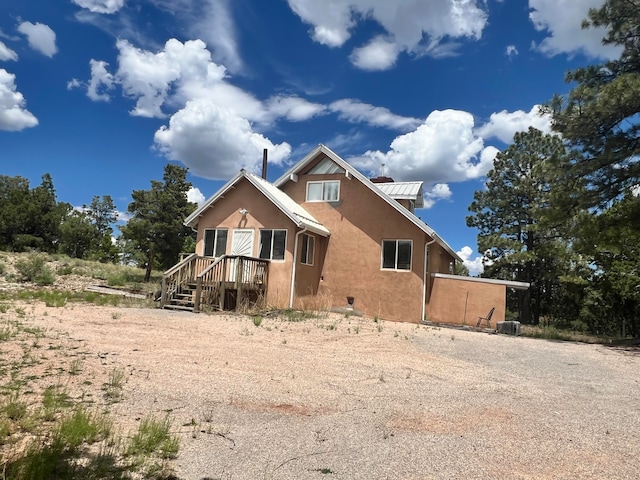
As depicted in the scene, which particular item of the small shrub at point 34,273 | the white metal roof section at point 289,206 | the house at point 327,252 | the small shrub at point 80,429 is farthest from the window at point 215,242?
the small shrub at point 80,429

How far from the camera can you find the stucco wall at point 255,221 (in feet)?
54.9

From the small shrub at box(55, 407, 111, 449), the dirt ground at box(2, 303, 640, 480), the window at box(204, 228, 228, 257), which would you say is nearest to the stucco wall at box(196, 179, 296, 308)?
the window at box(204, 228, 228, 257)

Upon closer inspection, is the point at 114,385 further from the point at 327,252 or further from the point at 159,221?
the point at 159,221

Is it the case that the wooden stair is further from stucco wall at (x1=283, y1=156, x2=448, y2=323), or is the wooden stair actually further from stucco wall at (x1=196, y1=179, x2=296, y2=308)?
stucco wall at (x1=283, y1=156, x2=448, y2=323)

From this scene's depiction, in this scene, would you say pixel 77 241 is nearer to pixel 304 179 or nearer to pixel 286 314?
pixel 304 179

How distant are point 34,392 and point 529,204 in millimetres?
27291

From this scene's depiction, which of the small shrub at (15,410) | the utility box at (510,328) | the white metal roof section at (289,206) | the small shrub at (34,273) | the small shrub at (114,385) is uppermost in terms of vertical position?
the white metal roof section at (289,206)

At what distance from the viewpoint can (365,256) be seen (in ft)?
57.6

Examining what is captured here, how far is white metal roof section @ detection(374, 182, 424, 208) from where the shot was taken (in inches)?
775

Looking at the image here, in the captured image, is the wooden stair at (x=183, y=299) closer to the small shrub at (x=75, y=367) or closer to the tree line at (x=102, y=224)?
the small shrub at (x=75, y=367)

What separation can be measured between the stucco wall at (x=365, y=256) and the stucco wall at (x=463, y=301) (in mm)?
929

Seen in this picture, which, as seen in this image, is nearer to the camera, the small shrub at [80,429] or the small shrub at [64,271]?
the small shrub at [80,429]

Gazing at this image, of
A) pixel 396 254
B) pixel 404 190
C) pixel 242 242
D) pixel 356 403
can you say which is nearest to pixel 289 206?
pixel 242 242

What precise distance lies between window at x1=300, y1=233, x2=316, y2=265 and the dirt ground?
7.83 meters
